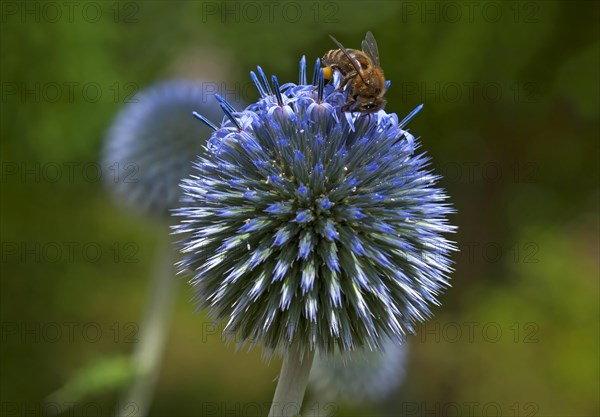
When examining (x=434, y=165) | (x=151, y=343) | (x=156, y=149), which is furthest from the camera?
(x=434, y=165)

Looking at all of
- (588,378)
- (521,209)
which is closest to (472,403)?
(588,378)

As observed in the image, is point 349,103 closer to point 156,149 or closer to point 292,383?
point 292,383

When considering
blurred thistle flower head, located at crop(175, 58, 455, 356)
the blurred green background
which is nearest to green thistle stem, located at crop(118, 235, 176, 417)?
the blurred green background

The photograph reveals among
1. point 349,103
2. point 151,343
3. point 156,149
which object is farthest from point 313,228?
point 156,149

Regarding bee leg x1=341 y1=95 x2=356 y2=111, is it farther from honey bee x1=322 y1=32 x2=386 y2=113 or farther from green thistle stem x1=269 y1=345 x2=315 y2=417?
green thistle stem x1=269 y1=345 x2=315 y2=417

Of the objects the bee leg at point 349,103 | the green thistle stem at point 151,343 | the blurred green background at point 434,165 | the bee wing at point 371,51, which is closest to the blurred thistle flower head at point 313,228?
the bee leg at point 349,103

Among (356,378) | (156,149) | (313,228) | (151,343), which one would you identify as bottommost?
(356,378)
